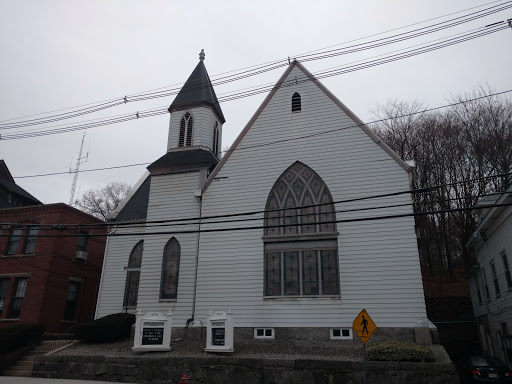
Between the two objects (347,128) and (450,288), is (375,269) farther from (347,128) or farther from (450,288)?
(450,288)

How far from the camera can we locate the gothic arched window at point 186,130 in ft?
76.0

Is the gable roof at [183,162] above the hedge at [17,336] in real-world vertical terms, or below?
above

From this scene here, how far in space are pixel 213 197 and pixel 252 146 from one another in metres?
3.09

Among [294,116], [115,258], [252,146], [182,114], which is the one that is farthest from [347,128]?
[115,258]

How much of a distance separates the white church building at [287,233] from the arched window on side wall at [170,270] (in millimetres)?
47

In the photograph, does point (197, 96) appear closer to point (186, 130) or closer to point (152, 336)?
point (186, 130)

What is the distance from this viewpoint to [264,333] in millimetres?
16406

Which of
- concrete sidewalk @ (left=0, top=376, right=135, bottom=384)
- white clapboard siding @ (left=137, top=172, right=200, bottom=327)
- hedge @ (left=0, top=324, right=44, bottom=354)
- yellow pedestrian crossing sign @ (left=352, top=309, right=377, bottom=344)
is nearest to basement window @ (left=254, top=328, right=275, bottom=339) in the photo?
white clapboard siding @ (left=137, top=172, right=200, bottom=327)

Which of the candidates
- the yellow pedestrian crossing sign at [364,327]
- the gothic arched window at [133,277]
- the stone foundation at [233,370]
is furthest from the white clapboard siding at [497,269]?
the gothic arched window at [133,277]

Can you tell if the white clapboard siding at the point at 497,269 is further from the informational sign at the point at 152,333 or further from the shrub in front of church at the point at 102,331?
the shrub in front of church at the point at 102,331

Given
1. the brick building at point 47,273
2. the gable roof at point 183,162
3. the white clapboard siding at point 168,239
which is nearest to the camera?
the white clapboard siding at point 168,239

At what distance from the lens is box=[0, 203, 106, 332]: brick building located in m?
23.7

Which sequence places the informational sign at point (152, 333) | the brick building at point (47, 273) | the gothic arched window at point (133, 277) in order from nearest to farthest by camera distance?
the informational sign at point (152, 333), the gothic arched window at point (133, 277), the brick building at point (47, 273)

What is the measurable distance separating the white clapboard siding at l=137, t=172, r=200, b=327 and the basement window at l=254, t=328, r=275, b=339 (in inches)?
129
